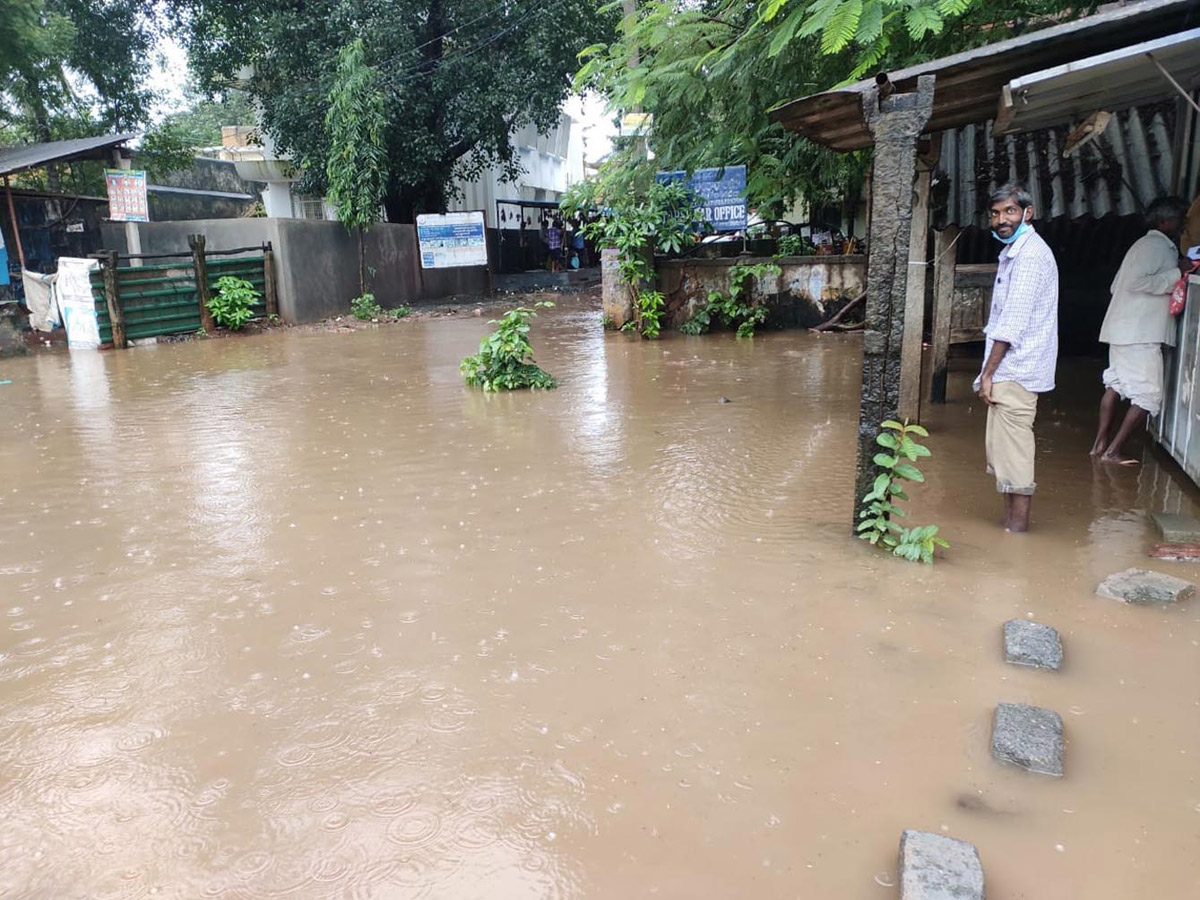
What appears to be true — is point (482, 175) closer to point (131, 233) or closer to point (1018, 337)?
point (131, 233)

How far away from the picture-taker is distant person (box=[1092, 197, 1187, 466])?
5523mm

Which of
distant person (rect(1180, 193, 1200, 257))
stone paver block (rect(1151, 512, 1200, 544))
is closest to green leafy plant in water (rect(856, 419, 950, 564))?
stone paver block (rect(1151, 512, 1200, 544))

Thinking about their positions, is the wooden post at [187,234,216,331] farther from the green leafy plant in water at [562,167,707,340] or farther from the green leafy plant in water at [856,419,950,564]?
the green leafy plant in water at [856,419,950,564]

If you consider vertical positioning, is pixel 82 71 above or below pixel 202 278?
above

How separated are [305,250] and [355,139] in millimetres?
2545

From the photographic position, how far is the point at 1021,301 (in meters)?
4.45

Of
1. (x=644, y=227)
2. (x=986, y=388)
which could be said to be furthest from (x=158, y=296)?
(x=986, y=388)

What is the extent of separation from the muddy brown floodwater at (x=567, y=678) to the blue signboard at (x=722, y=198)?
7.41 meters

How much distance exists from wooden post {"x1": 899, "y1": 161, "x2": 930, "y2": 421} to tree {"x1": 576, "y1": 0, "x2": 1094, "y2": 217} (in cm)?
102

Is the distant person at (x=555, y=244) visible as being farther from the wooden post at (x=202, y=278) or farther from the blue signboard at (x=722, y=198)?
the blue signboard at (x=722, y=198)

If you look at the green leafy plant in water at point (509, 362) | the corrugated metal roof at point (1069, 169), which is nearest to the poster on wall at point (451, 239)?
the green leafy plant in water at point (509, 362)

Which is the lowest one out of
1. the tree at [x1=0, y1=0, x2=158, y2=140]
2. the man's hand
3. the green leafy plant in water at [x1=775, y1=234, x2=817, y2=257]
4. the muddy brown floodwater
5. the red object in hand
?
the muddy brown floodwater

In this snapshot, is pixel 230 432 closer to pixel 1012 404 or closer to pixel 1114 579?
pixel 1012 404

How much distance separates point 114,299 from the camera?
13812 millimetres
